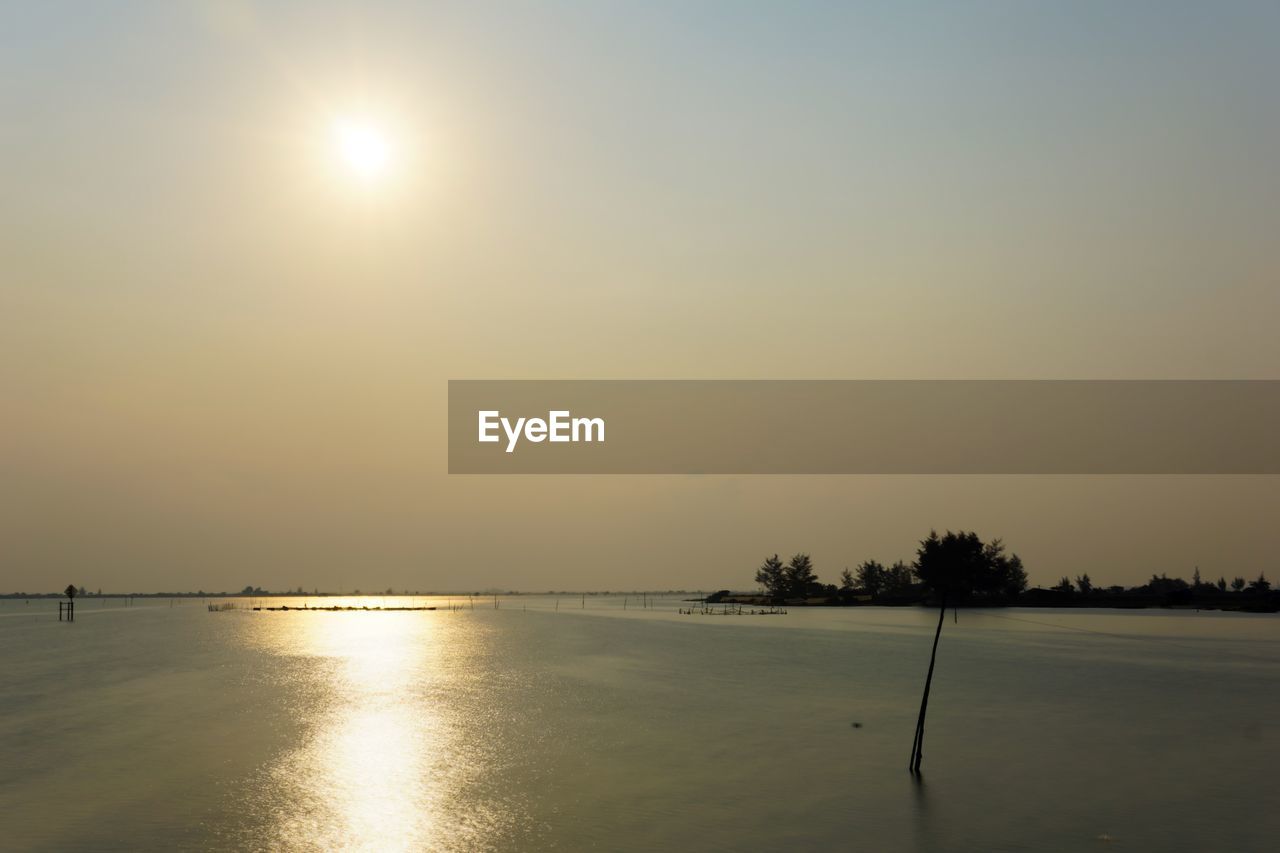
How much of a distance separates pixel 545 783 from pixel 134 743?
67.2 ft

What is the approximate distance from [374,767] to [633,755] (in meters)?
10.5

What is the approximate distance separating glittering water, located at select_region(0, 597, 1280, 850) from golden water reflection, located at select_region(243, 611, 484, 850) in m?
0.15

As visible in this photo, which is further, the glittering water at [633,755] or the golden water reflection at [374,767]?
the glittering water at [633,755]

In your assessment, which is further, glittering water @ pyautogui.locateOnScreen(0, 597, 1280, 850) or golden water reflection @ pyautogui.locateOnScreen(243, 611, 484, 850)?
glittering water @ pyautogui.locateOnScreen(0, 597, 1280, 850)

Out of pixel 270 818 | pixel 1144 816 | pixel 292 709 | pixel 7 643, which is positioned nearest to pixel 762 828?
pixel 1144 816

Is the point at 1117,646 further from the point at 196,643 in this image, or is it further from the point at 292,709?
the point at 196,643

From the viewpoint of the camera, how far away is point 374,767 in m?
35.9

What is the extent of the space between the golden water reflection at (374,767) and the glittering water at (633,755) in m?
0.15

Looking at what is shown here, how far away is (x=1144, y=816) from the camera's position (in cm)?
2952

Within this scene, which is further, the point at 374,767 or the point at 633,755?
the point at 633,755

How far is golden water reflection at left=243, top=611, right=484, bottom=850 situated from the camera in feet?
88.0

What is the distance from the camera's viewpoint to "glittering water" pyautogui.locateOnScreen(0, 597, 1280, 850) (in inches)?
1073

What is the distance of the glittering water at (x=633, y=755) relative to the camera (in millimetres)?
27250

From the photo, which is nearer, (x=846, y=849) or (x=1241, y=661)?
(x=846, y=849)
